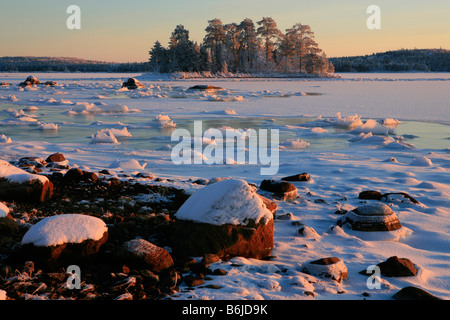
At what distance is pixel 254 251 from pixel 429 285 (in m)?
1.26

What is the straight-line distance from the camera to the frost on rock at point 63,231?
3117 millimetres

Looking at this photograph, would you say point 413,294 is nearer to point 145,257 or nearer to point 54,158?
point 145,257

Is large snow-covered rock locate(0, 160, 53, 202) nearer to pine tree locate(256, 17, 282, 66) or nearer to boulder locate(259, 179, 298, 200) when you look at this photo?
boulder locate(259, 179, 298, 200)

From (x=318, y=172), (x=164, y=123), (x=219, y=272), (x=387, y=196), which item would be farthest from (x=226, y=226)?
(x=164, y=123)

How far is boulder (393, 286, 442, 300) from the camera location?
272 cm

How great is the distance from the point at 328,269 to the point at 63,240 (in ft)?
6.24

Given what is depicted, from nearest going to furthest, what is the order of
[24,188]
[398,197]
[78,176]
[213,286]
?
[213,286]
[24,188]
[398,197]
[78,176]

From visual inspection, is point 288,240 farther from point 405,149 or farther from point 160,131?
point 160,131

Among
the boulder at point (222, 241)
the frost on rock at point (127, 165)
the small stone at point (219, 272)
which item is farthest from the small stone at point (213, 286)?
the frost on rock at point (127, 165)

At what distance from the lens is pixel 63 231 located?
125 inches

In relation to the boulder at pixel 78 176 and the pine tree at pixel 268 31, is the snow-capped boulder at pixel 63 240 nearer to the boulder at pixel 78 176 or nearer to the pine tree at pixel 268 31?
the boulder at pixel 78 176

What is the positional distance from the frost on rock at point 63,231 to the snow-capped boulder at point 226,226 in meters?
0.64
